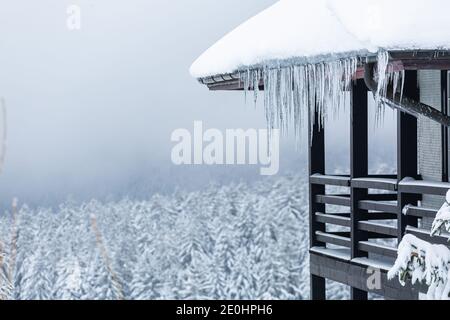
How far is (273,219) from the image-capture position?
236ft

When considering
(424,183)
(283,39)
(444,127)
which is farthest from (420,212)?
(283,39)

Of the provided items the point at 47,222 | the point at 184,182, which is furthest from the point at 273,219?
the point at 47,222

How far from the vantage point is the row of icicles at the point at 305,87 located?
10.3 metres

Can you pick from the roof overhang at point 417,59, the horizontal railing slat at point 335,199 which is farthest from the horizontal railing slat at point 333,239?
the roof overhang at point 417,59

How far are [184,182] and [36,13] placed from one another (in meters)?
15.9

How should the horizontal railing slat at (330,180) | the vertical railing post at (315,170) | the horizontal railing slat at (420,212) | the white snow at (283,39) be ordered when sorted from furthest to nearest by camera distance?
1. the vertical railing post at (315,170)
2. the horizontal railing slat at (330,180)
3. the horizontal railing slat at (420,212)
4. the white snow at (283,39)

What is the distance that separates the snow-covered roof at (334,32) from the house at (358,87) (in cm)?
1

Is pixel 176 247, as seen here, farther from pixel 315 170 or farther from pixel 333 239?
pixel 333 239

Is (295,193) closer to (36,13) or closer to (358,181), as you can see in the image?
(36,13)

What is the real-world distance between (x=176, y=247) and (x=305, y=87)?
5743cm
